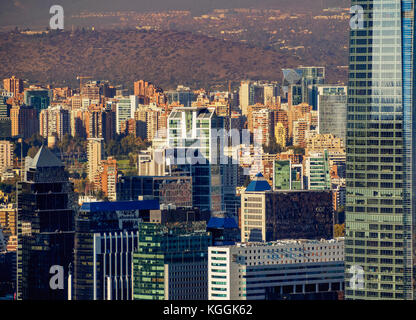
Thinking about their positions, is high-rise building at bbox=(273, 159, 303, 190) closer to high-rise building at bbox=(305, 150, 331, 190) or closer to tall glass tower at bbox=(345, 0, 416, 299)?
high-rise building at bbox=(305, 150, 331, 190)

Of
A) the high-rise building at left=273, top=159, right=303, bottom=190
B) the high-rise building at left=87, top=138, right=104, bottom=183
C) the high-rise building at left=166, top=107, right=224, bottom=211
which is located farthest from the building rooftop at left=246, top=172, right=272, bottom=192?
the high-rise building at left=87, top=138, right=104, bottom=183

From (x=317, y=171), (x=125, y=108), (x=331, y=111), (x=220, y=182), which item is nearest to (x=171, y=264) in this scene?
(x=220, y=182)

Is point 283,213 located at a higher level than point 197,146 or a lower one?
lower

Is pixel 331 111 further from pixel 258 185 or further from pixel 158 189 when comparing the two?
pixel 158 189

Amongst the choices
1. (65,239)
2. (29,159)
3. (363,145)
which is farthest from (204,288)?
(29,159)

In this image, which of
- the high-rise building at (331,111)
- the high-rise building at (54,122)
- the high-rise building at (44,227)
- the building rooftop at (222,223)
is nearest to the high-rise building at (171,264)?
the high-rise building at (44,227)
